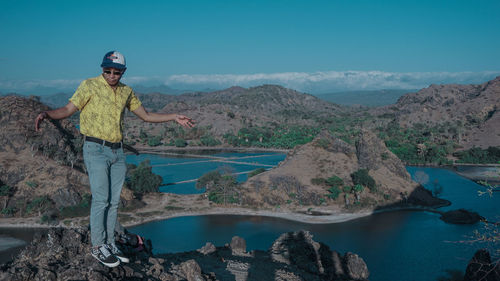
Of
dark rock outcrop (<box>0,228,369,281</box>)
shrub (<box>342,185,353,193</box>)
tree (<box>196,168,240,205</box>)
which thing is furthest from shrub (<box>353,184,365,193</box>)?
dark rock outcrop (<box>0,228,369,281</box>)

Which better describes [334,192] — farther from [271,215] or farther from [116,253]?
[116,253]

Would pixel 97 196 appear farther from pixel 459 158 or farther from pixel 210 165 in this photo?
pixel 459 158

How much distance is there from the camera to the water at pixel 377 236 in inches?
1302

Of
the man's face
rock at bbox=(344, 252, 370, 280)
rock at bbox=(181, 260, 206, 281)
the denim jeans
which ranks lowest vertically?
rock at bbox=(344, 252, 370, 280)

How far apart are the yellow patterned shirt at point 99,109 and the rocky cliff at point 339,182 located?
43.8m

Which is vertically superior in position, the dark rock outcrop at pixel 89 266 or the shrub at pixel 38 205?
the dark rock outcrop at pixel 89 266

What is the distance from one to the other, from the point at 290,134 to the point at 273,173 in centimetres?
6917

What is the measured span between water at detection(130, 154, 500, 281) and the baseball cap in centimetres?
2863

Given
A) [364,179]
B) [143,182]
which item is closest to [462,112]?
[364,179]

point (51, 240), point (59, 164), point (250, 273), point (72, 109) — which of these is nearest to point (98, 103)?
point (72, 109)

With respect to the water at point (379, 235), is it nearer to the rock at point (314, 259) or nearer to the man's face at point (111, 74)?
the rock at point (314, 259)

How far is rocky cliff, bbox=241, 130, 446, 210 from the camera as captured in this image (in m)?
49.9

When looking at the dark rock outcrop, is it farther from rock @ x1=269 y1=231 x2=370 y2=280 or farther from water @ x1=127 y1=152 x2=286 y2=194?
water @ x1=127 y1=152 x2=286 y2=194

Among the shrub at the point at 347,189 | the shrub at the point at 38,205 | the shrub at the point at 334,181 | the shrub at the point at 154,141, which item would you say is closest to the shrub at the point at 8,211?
the shrub at the point at 38,205
